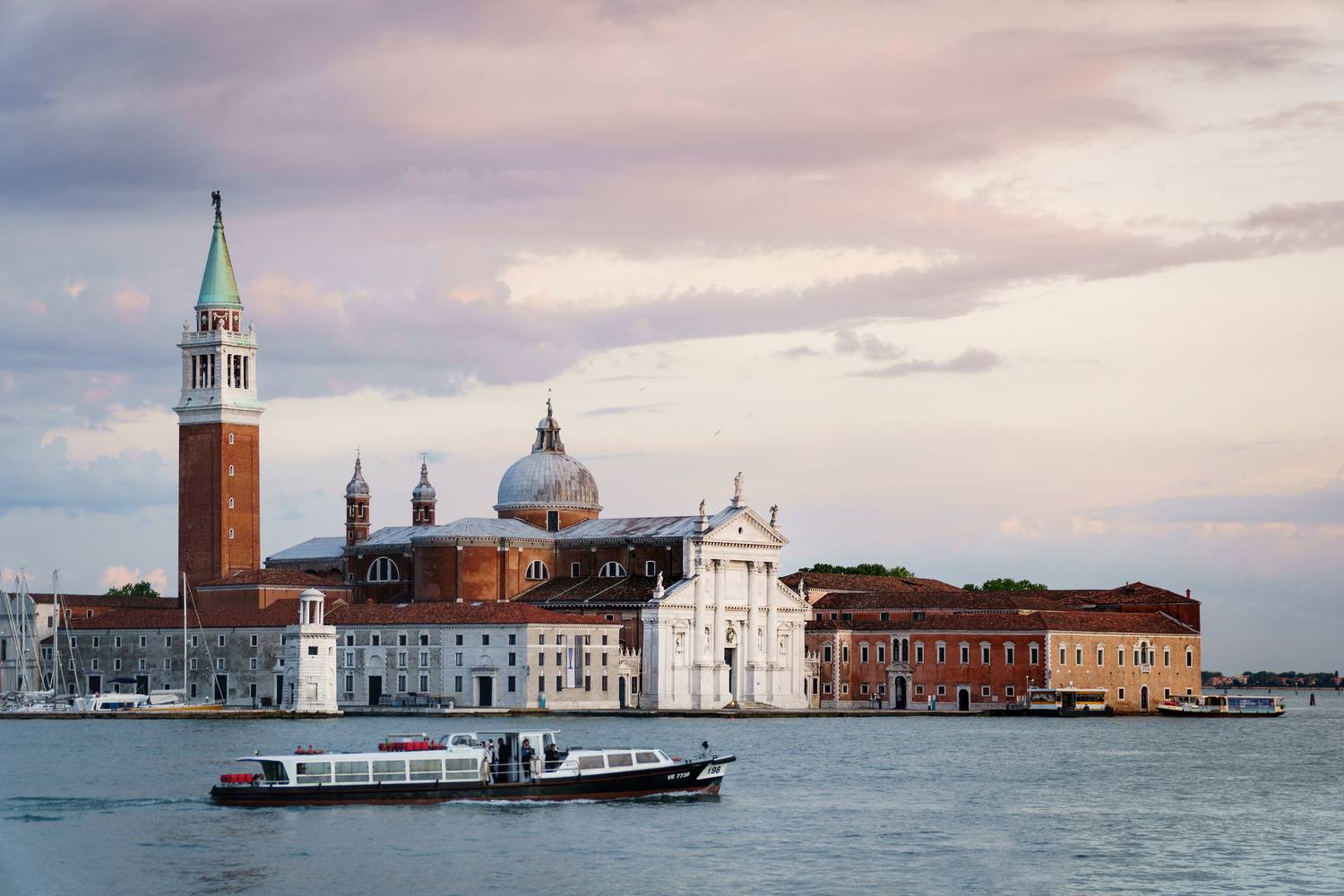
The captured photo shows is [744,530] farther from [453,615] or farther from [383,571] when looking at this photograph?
[383,571]

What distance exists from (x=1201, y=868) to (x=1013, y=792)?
13431 mm

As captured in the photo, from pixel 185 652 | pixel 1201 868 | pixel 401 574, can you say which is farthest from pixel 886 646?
pixel 1201 868

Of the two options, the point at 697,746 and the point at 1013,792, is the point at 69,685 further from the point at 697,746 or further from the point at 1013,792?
the point at 1013,792

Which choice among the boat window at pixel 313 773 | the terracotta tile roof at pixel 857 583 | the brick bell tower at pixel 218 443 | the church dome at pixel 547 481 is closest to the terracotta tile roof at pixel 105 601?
the brick bell tower at pixel 218 443

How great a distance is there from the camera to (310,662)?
86875 millimetres

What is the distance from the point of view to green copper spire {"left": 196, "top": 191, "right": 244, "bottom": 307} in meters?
103

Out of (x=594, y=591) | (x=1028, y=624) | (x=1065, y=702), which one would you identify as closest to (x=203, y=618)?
(x=594, y=591)

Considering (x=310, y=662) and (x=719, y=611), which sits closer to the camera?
(x=310, y=662)

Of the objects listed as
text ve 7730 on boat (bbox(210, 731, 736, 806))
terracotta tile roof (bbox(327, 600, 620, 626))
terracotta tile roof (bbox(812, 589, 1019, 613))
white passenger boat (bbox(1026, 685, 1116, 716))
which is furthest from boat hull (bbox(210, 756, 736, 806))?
terracotta tile roof (bbox(812, 589, 1019, 613))

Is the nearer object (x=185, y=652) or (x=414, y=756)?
(x=414, y=756)

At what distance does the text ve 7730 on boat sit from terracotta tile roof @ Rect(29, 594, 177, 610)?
2256 inches

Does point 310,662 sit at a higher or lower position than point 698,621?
lower

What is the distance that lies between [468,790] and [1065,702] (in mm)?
53816

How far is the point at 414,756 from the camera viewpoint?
47.6m
